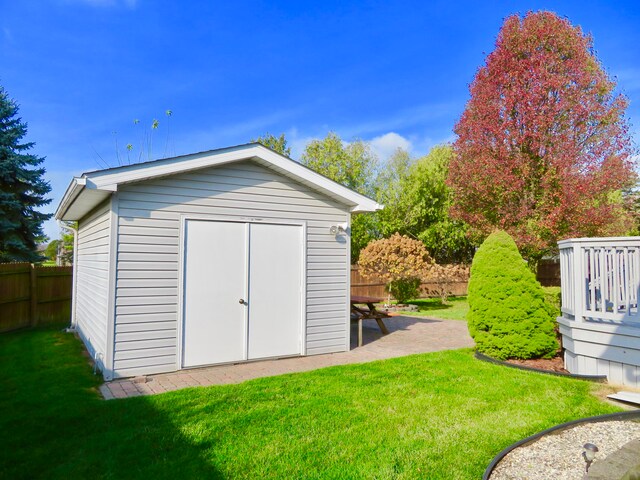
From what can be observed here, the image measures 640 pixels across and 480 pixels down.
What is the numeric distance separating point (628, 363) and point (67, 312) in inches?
524

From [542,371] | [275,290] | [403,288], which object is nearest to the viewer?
[542,371]

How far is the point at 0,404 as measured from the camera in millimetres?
4594

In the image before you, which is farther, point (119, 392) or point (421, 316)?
point (421, 316)

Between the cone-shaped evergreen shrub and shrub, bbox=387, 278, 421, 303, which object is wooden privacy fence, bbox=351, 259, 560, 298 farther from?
the cone-shaped evergreen shrub

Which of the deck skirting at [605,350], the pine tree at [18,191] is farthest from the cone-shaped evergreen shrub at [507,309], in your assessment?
the pine tree at [18,191]

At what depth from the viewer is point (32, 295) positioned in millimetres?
10648

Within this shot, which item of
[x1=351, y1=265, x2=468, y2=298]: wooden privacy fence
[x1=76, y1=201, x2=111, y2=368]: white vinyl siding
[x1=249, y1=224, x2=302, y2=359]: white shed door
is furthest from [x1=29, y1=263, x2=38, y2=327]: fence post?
[x1=351, y1=265, x2=468, y2=298]: wooden privacy fence

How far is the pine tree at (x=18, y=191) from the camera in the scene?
14.3 meters

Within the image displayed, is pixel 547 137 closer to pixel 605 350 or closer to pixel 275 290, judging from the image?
pixel 605 350

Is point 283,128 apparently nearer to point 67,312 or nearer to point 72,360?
point 67,312

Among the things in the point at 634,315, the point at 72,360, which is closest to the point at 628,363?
the point at 634,315

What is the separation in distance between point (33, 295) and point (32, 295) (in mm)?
22

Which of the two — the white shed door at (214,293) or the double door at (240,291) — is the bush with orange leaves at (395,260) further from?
the white shed door at (214,293)

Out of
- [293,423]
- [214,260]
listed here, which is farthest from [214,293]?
[293,423]
